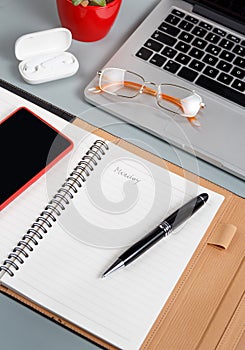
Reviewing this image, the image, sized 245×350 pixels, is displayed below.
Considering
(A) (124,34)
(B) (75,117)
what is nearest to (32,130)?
(B) (75,117)

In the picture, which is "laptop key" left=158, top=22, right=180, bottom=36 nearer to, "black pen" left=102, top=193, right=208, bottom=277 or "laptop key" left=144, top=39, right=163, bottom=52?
"laptop key" left=144, top=39, right=163, bottom=52

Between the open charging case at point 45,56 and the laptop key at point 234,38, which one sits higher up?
the laptop key at point 234,38

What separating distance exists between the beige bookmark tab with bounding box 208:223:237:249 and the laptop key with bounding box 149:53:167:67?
0.32 m

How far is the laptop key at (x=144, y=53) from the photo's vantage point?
112cm

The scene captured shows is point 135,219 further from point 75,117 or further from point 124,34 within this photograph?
point 124,34

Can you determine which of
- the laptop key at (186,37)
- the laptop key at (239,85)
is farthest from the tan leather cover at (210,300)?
the laptop key at (186,37)

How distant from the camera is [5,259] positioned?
0.86 meters

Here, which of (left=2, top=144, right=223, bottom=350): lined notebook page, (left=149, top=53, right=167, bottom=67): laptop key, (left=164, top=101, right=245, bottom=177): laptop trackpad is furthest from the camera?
(left=149, top=53, right=167, bottom=67): laptop key

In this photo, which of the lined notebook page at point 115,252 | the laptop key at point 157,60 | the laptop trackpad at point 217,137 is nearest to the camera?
the lined notebook page at point 115,252

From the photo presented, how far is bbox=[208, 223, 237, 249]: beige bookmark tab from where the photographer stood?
917 millimetres

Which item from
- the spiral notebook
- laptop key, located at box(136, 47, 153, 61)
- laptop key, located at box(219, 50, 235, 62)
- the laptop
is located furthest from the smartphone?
laptop key, located at box(219, 50, 235, 62)

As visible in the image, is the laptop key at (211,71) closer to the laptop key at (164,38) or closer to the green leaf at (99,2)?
the laptop key at (164,38)

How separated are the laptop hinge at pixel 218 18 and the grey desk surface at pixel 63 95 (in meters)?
0.09

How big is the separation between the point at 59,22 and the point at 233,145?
0.38 meters
